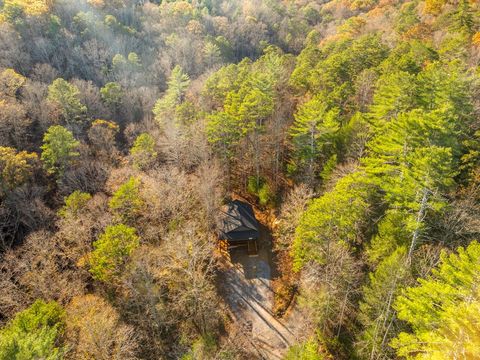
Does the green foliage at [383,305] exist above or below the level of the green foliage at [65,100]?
below

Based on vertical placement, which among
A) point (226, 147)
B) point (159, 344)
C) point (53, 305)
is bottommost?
point (159, 344)

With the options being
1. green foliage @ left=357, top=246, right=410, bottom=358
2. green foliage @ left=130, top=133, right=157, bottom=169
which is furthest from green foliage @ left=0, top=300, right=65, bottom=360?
green foliage @ left=357, top=246, right=410, bottom=358

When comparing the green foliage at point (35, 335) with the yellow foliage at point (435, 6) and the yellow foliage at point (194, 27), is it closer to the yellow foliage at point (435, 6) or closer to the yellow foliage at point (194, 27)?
the yellow foliage at point (194, 27)

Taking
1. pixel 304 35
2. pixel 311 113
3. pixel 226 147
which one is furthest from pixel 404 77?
pixel 304 35

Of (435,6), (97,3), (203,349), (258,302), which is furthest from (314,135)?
(97,3)

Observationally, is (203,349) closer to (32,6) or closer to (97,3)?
(32,6)

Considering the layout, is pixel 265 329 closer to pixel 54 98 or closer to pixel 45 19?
pixel 54 98

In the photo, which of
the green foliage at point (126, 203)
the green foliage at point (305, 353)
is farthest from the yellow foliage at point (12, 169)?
the green foliage at point (305, 353)
